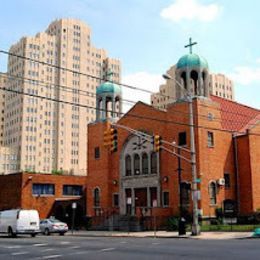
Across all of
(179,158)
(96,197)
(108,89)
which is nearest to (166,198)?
(179,158)

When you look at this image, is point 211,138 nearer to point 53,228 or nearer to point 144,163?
point 144,163

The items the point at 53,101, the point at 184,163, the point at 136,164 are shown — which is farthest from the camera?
the point at 53,101

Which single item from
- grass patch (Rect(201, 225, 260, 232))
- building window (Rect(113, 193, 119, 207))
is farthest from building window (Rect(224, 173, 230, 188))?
building window (Rect(113, 193, 119, 207))

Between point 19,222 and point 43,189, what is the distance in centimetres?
2279

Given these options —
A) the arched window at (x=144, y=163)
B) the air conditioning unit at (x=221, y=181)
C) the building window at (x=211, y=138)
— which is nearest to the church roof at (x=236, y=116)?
the building window at (x=211, y=138)

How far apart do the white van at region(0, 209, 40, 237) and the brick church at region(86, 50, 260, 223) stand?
9640 millimetres

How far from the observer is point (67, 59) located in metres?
136

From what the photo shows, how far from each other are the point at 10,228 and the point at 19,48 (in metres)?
110

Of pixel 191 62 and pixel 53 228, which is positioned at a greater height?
pixel 191 62

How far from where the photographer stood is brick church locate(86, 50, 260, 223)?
4103 cm

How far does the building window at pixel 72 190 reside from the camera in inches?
2281

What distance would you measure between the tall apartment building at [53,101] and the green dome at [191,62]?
91.3 m

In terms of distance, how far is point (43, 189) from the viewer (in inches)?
2189

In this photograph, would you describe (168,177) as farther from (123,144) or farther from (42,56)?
(42,56)
